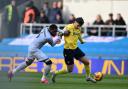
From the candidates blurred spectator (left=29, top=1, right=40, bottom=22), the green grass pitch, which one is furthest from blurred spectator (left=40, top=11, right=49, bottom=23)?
the green grass pitch

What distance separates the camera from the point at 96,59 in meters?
32.2

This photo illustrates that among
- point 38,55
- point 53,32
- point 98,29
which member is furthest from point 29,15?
point 53,32

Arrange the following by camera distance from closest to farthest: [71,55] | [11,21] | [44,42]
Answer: [44,42] < [71,55] < [11,21]

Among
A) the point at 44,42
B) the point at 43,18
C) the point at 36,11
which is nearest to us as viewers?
the point at 44,42

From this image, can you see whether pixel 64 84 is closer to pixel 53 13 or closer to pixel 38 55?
pixel 38 55

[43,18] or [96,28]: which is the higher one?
[43,18]

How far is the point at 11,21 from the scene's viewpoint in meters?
37.3

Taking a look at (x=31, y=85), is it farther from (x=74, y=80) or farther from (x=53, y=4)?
(x=53, y=4)

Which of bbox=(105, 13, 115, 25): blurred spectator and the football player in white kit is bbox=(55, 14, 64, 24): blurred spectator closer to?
bbox=(105, 13, 115, 25): blurred spectator

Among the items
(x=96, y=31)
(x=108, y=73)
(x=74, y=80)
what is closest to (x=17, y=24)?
(x=96, y=31)

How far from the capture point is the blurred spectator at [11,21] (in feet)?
122

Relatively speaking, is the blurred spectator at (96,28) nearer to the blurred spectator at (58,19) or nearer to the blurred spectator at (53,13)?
the blurred spectator at (58,19)

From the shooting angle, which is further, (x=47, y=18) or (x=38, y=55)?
(x=47, y=18)

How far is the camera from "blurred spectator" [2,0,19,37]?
122ft
